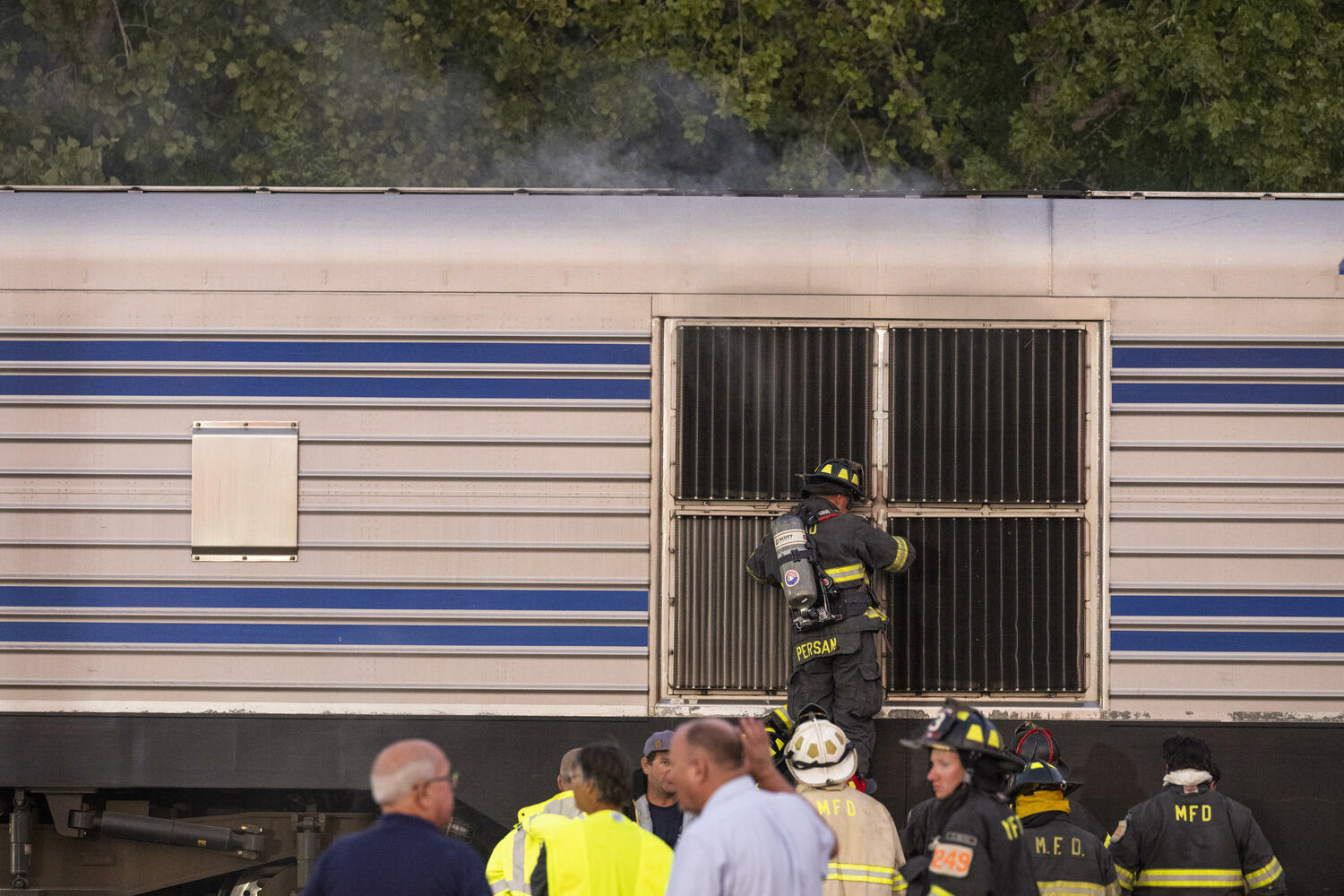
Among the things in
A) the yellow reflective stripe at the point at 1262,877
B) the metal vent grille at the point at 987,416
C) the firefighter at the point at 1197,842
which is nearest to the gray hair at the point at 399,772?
the firefighter at the point at 1197,842

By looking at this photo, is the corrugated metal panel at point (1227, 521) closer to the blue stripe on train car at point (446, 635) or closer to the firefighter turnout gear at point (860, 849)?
the firefighter turnout gear at point (860, 849)

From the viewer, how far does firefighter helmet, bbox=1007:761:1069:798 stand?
222 inches

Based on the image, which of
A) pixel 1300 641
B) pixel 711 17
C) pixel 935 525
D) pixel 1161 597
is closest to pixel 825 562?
pixel 935 525

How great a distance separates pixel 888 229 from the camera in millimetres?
7105

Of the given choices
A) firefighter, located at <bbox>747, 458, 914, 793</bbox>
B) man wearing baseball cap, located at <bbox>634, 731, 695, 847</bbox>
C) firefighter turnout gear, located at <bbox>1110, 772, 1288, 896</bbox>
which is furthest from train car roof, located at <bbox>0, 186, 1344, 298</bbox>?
firefighter turnout gear, located at <bbox>1110, 772, 1288, 896</bbox>

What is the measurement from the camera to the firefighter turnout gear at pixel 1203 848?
606 cm

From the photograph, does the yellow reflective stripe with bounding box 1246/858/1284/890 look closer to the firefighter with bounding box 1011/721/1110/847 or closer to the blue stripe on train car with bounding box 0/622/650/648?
the firefighter with bounding box 1011/721/1110/847

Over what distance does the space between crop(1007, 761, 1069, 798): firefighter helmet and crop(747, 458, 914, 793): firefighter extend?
1205 mm

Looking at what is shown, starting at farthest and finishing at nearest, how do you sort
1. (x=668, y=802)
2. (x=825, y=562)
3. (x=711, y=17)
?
(x=711, y=17) → (x=825, y=562) → (x=668, y=802)

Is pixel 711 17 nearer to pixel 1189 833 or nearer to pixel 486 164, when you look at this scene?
pixel 486 164

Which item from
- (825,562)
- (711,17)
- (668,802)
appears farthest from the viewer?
(711,17)

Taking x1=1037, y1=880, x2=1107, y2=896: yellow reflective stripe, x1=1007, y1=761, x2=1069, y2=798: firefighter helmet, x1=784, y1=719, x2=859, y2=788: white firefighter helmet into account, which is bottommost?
x1=1037, y1=880, x2=1107, y2=896: yellow reflective stripe

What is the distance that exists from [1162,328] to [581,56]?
8217 millimetres

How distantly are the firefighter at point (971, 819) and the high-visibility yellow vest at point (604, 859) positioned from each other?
0.83m
